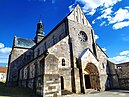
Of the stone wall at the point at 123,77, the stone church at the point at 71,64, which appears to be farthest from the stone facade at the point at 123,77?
the stone church at the point at 71,64

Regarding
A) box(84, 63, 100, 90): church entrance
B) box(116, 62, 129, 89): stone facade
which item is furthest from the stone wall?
box(84, 63, 100, 90): church entrance

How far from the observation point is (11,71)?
1152 inches

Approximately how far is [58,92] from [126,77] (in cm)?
1267

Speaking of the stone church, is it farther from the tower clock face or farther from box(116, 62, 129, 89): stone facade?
box(116, 62, 129, 89): stone facade

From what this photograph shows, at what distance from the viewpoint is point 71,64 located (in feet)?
51.8

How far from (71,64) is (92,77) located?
4.91 m

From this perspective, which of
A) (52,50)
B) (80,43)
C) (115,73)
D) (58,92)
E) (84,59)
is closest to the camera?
(58,92)

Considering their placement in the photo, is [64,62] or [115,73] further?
[115,73]

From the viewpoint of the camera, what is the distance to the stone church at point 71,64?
1212cm

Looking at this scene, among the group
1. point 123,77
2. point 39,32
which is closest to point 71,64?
point 123,77

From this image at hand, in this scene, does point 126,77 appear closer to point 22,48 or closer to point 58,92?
point 58,92

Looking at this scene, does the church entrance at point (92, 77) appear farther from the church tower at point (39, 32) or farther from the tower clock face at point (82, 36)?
the church tower at point (39, 32)

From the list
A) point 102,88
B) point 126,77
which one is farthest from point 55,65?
point 126,77

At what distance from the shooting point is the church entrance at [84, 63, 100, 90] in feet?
57.6
